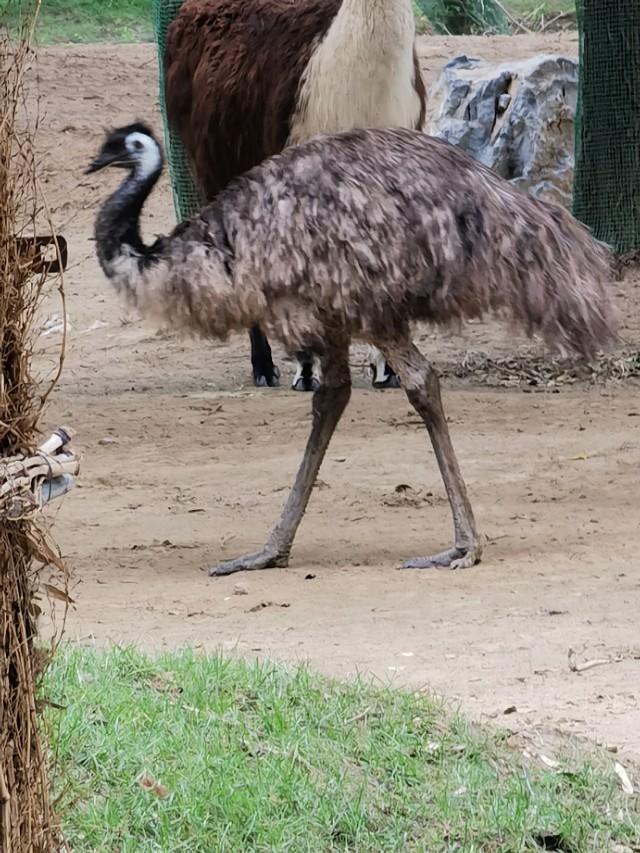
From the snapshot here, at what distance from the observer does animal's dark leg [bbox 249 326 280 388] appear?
32.2ft

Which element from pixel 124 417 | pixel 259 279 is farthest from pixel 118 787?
pixel 124 417

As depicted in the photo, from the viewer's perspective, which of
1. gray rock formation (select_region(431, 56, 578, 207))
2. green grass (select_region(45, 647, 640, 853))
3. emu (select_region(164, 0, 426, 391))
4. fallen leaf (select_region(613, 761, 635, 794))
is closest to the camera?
green grass (select_region(45, 647, 640, 853))

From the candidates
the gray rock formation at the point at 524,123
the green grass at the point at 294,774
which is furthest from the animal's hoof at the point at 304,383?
the green grass at the point at 294,774

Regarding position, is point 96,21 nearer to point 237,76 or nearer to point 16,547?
point 237,76

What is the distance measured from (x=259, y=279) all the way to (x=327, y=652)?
1491 mm

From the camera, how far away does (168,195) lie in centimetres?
1458

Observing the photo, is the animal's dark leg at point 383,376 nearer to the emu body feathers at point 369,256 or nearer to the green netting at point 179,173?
the green netting at point 179,173

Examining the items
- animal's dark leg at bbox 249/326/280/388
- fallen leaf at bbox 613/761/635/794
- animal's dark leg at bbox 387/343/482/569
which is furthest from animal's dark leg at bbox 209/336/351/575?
animal's dark leg at bbox 249/326/280/388

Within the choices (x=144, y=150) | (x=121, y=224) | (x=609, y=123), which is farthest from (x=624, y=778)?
(x=609, y=123)

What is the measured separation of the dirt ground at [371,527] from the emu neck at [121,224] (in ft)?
1.45

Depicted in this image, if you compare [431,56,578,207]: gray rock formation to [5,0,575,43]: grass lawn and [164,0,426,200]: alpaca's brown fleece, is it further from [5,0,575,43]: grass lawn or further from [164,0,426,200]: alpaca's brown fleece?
[5,0,575,43]: grass lawn

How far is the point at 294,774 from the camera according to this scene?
3920mm

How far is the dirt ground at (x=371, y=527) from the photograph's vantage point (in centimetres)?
493

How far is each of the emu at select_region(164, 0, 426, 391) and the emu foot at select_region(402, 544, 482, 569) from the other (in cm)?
163
